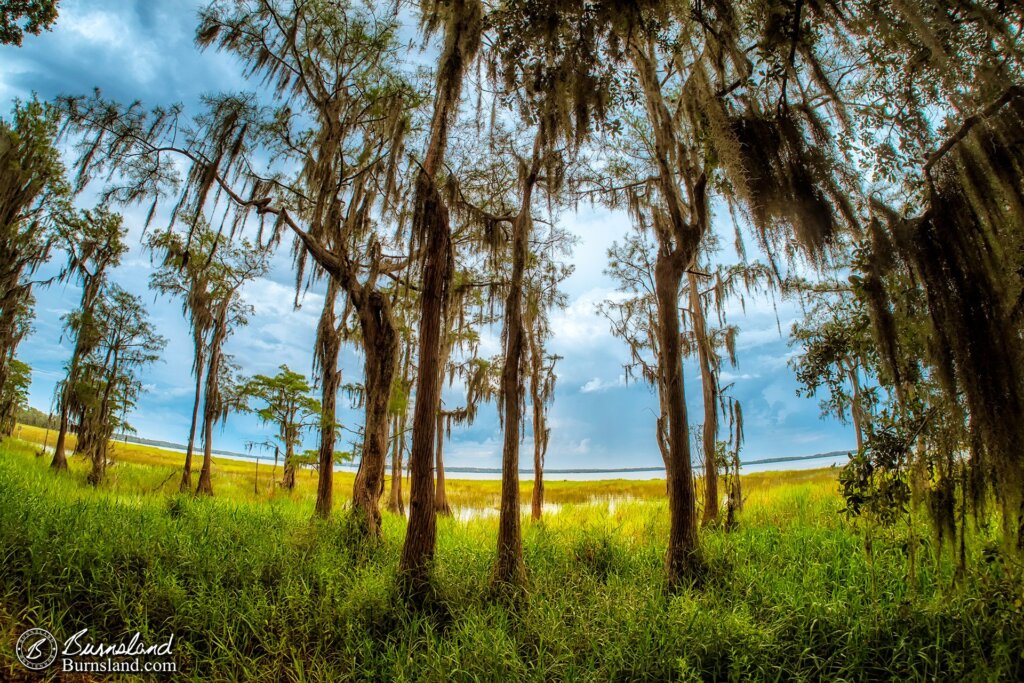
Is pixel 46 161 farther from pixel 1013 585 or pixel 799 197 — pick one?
pixel 1013 585

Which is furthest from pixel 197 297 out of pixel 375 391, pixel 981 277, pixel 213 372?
pixel 981 277

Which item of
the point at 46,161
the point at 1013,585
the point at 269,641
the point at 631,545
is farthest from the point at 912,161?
the point at 46,161

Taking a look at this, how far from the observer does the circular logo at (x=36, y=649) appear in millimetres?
3553

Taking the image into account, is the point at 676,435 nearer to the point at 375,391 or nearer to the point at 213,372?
the point at 375,391

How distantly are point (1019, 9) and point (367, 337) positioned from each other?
7.97 metres

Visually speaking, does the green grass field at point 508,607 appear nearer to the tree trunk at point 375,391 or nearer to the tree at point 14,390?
the tree trunk at point 375,391

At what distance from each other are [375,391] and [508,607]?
170 inches

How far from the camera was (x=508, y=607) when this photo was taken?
4805 millimetres

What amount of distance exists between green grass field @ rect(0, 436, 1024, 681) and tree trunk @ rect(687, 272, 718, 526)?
2.29 m

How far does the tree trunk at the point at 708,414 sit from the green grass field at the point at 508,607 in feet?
7.52

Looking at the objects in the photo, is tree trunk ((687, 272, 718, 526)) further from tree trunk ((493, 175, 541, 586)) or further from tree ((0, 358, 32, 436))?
tree ((0, 358, 32, 436))

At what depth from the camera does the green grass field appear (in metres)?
3.58

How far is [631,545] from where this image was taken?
689cm

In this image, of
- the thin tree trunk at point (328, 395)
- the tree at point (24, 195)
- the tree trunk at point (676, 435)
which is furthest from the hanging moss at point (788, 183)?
the tree at point (24, 195)
